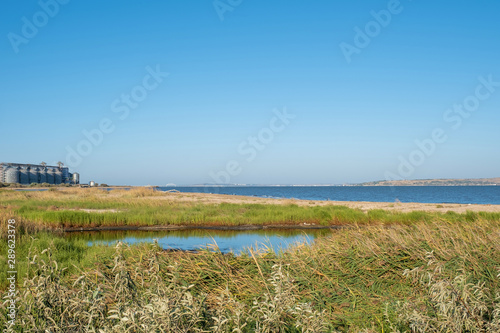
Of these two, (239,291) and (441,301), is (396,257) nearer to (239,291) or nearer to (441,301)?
(239,291)

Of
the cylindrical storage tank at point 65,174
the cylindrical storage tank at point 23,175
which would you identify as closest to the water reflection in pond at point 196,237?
the cylindrical storage tank at point 23,175

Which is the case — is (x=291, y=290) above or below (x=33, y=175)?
below

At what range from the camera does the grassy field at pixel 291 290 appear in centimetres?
347

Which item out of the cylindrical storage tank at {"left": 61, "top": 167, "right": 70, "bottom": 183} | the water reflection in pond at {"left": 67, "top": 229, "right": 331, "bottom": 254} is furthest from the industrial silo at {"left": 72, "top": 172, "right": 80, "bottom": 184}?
the water reflection in pond at {"left": 67, "top": 229, "right": 331, "bottom": 254}

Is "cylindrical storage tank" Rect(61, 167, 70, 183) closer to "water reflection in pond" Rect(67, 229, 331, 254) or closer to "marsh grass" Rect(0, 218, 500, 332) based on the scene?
"water reflection in pond" Rect(67, 229, 331, 254)

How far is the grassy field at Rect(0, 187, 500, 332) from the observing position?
3.47 m

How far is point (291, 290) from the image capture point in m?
5.61

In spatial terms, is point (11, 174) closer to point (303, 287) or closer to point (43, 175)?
point (43, 175)

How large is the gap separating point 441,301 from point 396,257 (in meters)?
3.42

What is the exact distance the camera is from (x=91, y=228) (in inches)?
916

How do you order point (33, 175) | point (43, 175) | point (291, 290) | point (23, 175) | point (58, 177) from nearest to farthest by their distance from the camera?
point (291, 290)
point (23, 175)
point (33, 175)
point (43, 175)
point (58, 177)

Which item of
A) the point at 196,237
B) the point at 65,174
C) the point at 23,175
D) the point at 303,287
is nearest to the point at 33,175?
the point at 23,175

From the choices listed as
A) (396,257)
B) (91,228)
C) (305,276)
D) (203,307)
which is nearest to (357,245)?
(396,257)

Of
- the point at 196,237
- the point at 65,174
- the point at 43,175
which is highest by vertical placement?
the point at 65,174
